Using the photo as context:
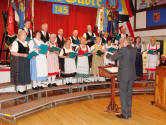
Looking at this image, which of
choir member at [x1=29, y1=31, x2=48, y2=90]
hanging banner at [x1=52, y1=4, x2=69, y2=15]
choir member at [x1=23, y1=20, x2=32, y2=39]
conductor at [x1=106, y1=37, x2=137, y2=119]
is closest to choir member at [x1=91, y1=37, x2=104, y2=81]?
choir member at [x1=29, y1=31, x2=48, y2=90]

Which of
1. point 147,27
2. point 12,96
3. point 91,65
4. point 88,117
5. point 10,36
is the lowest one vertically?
point 88,117

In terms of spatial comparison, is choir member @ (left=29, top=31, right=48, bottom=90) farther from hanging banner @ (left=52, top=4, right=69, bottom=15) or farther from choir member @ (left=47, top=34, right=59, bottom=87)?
hanging banner @ (left=52, top=4, right=69, bottom=15)

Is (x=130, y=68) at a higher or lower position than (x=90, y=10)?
lower

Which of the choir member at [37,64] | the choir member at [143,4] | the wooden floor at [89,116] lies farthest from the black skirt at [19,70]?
the choir member at [143,4]

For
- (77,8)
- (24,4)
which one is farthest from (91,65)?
(77,8)

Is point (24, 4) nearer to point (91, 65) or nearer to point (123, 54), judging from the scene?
point (91, 65)

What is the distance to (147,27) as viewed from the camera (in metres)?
8.88

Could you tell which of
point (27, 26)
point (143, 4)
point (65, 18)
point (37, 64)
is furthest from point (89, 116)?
point (143, 4)

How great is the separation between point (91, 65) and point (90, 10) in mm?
3793

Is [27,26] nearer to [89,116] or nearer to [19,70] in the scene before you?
[19,70]

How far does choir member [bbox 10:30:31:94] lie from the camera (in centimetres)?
355

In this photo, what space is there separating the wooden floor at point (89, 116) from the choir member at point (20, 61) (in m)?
0.74

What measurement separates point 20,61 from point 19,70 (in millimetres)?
178

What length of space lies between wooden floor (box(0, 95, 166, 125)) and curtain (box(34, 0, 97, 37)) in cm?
404
